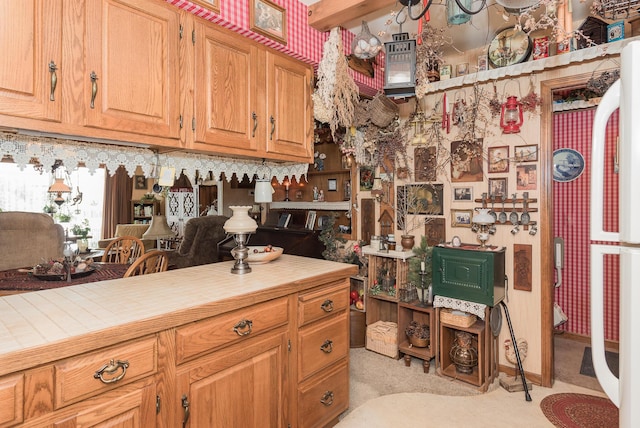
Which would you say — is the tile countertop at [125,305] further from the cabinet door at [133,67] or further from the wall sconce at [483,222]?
the wall sconce at [483,222]

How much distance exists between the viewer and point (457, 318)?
2713 mm

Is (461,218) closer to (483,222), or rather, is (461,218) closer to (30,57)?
(483,222)

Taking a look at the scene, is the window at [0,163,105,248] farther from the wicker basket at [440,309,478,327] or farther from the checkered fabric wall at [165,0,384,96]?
the wicker basket at [440,309,478,327]

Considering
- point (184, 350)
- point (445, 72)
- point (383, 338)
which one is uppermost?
point (445, 72)

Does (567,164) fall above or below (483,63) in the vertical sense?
below

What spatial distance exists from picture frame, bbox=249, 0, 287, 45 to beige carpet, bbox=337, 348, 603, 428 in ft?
8.20

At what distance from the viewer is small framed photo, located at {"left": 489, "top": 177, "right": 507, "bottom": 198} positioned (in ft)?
9.21

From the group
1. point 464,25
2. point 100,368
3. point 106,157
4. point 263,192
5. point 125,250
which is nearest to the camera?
point 100,368

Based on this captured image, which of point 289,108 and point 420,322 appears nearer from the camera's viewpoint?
point 289,108

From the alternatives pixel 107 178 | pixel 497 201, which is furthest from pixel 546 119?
pixel 107 178

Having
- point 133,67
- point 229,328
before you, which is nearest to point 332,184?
point 133,67

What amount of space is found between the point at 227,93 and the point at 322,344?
158cm

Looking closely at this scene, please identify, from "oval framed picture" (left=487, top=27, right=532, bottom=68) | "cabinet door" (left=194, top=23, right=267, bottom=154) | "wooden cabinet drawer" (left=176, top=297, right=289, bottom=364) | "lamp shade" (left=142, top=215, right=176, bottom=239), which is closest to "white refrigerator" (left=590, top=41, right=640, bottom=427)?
"wooden cabinet drawer" (left=176, top=297, right=289, bottom=364)

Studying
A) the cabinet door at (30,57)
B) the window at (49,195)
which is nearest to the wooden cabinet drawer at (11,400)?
the cabinet door at (30,57)
